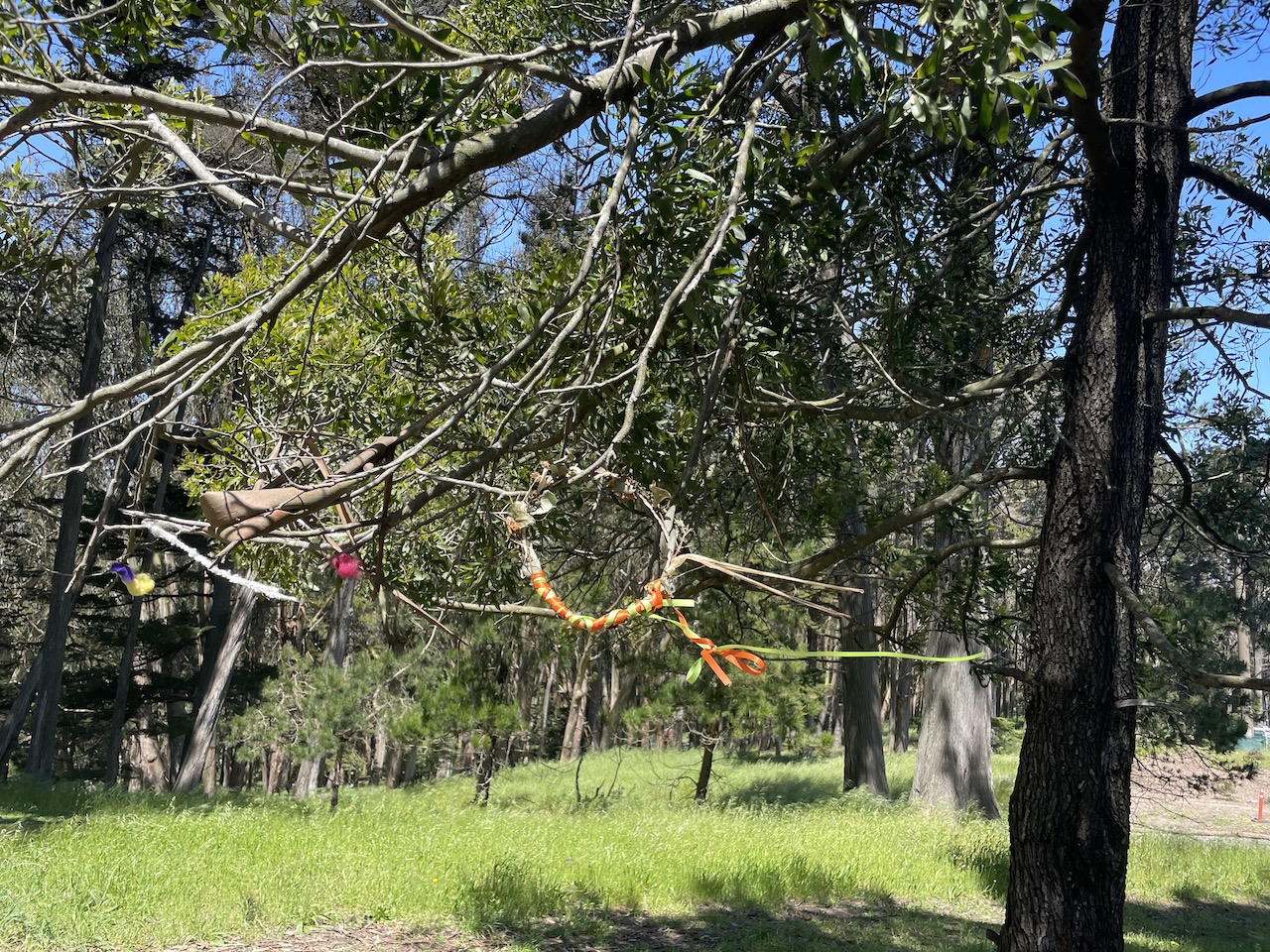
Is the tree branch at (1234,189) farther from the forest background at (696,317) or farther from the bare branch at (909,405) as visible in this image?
the bare branch at (909,405)

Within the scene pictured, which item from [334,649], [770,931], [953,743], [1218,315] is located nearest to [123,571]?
[1218,315]

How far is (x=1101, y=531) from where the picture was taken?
13.1 feet

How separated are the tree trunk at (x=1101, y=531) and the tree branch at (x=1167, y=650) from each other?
0.12 metres

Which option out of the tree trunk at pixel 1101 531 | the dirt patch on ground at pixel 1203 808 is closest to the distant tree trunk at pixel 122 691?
the dirt patch on ground at pixel 1203 808

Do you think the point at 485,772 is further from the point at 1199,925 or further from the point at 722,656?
the point at 722,656

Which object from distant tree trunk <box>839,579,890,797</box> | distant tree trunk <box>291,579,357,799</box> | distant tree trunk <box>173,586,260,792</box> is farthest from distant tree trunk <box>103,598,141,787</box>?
distant tree trunk <box>839,579,890,797</box>

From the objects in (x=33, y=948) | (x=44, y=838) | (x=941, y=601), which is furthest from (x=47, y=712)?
(x=941, y=601)

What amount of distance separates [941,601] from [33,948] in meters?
5.59

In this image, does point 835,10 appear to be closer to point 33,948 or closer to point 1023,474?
point 1023,474

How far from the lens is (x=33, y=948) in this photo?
18.1ft

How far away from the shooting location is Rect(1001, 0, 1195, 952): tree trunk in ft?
12.6

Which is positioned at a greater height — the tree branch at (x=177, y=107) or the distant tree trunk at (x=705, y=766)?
the tree branch at (x=177, y=107)

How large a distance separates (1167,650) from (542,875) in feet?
18.9

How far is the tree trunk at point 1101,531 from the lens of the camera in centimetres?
383
